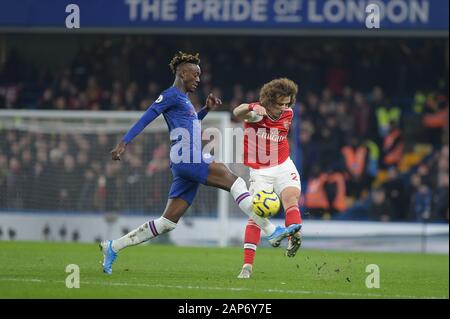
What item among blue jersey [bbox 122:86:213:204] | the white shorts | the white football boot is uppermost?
blue jersey [bbox 122:86:213:204]

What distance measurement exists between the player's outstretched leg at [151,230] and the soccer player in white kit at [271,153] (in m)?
0.74

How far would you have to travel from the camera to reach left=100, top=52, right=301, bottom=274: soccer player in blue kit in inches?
420

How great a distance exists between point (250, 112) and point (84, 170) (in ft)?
29.5

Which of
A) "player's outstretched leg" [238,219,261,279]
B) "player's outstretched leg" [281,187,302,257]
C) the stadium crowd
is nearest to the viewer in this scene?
"player's outstretched leg" [281,187,302,257]

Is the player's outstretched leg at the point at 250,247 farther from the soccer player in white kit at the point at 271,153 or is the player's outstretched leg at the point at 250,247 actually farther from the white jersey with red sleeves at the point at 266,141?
the white jersey with red sleeves at the point at 266,141

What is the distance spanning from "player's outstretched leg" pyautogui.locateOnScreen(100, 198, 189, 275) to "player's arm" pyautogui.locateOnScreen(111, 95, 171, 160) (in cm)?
80

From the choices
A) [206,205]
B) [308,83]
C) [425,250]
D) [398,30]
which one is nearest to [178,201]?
[206,205]

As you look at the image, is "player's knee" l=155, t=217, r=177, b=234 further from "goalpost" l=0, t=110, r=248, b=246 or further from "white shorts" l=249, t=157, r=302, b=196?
"goalpost" l=0, t=110, r=248, b=246

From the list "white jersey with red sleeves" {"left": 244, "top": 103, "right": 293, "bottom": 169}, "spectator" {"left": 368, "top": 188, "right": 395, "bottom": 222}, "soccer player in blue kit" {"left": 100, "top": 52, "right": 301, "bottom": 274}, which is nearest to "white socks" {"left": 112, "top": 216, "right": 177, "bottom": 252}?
"soccer player in blue kit" {"left": 100, "top": 52, "right": 301, "bottom": 274}

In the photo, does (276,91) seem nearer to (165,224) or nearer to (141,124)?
(141,124)

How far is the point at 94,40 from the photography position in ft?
76.3

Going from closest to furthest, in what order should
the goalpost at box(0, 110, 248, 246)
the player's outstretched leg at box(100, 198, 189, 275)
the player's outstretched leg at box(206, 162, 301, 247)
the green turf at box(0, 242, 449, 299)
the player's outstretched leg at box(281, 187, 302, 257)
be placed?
the green turf at box(0, 242, 449, 299) < the player's outstretched leg at box(206, 162, 301, 247) < the player's outstretched leg at box(281, 187, 302, 257) < the player's outstretched leg at box(100, 198, 189, 275) < the goalpost at box(0, 110, 248, 246)

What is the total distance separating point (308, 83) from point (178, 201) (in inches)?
489

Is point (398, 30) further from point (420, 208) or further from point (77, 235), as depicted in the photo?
point (77, 235)
